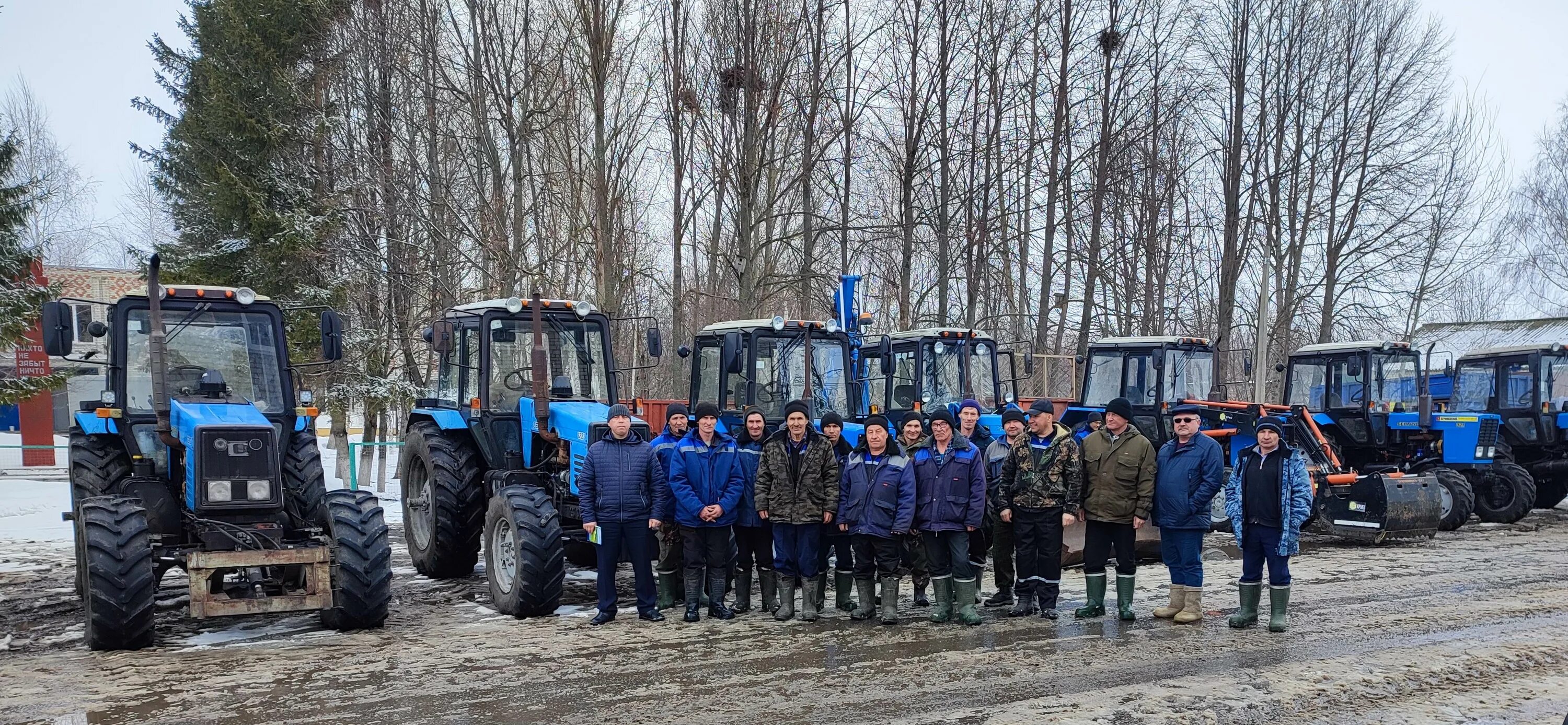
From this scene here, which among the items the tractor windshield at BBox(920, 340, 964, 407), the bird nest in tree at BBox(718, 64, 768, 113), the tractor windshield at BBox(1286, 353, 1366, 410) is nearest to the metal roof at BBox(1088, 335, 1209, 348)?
the tractor windshield at BBox(1286, 353, 1366, 410)

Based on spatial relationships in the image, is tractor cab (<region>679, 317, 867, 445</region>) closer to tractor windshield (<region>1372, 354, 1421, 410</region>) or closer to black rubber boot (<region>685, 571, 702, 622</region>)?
black rubber boot (<region>685, 571, 702, 622</region>)

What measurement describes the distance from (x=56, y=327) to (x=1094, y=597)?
713 cm

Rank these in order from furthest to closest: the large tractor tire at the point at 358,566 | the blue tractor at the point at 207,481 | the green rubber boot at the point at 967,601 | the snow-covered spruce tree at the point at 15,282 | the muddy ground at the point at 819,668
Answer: the snow-covered spruce tree at the point at 15,282, the green rubber boot at the point at 967,601, the large tractor tire at the point at 358,566, the blue tractor at the point at 207,481, the muddy ground at the point at 819,668

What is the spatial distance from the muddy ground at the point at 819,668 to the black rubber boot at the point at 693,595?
0.47 feet

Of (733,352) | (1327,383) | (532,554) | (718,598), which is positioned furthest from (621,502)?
(1327,383)

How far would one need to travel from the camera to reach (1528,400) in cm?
1627

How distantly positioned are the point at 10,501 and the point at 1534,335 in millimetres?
39029

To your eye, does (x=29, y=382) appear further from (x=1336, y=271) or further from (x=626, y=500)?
(x=1336, y=271)

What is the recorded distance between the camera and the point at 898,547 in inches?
328

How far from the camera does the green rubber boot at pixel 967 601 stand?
8109mm

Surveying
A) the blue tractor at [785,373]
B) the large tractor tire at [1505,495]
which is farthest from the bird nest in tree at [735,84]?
the large tractor tire at [1505,495]

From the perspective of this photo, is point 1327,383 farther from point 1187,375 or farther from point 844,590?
point 844,590

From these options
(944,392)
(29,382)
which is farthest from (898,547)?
(29,382)

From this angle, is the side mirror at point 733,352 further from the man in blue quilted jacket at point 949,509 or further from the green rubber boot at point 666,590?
the man in blue quilted jacket at point 949,509
